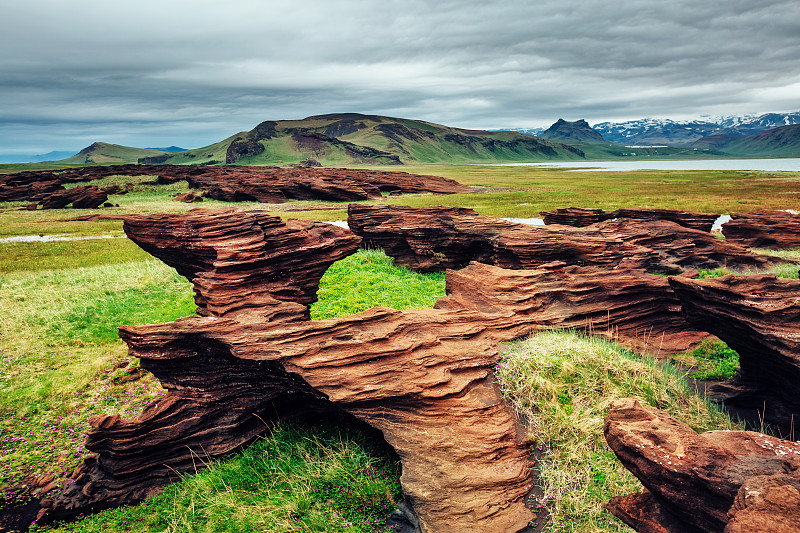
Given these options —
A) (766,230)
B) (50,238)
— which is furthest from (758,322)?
(50,238)

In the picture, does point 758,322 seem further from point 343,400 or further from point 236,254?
point 236,254

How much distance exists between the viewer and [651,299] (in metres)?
11.8

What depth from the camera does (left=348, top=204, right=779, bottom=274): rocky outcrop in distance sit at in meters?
16.4

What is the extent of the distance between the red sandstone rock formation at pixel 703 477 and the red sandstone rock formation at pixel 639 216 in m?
19.4

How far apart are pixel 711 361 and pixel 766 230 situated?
16.4m

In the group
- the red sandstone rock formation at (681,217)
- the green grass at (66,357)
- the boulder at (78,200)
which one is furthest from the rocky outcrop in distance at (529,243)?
the boulder at (78,200)

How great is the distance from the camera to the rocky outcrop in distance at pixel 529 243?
16359mm

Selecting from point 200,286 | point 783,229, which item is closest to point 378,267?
point 200,286

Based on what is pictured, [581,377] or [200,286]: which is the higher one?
[200,286]

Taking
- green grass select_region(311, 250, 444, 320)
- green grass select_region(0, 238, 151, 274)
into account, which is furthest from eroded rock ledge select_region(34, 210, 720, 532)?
green grass select_region(0, 238, 151, 274)

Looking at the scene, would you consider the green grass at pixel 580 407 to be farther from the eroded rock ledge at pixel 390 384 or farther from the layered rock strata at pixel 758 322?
the layered rock strata at pixel 758 322

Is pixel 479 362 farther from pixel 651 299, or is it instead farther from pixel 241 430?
pixel 651 299

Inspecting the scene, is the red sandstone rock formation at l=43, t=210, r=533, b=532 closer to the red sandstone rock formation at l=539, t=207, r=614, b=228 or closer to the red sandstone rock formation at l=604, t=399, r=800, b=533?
the red sandstone rock formation at l=604, t=399, r=800, b=533

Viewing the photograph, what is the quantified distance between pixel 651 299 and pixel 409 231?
35.7 feet
